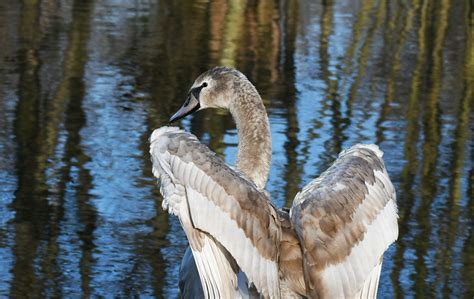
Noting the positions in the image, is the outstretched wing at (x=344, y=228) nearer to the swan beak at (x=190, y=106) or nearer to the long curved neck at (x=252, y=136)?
the long curved neck at (x=252, y=136)

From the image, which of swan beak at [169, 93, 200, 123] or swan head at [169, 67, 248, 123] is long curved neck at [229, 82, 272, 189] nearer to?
swan head at [169, 67, 248, 123]

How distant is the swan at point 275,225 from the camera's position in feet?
16.8

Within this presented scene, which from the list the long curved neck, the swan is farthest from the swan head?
the swan

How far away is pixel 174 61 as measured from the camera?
13.6 m

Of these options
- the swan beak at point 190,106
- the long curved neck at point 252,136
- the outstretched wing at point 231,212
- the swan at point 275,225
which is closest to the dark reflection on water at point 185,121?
the swan beak at point 190,106

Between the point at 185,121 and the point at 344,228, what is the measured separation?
18.7 feet

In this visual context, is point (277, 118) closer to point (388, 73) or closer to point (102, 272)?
point (388, 73)

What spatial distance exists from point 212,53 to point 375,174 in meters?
8.67

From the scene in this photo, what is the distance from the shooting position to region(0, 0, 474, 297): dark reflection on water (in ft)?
25.4

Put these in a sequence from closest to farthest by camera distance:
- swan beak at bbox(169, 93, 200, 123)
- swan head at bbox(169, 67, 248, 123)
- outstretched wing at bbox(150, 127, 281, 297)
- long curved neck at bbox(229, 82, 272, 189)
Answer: outstretched wing at bbox(150, 127, 281, 297) → long curved neck at bbox(229, 82, 272, 189) → swan head at bbox(169, 67, 248, 123) → swan beak at bbox(169, 93, 200, 123)

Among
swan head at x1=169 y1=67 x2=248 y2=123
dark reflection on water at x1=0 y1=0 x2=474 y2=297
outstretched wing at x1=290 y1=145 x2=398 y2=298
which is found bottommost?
dark reflection on water at x1=0 y1=0 x2=474 y2=297

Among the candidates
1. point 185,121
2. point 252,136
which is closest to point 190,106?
point 252,136

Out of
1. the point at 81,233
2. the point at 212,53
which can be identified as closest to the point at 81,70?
the point at 212,53

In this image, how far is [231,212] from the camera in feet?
16.8
